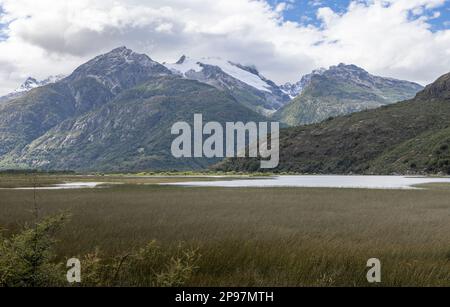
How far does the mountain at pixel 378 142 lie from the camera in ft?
398

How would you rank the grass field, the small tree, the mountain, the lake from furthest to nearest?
the mountain
the lake
the grass field
the small tree

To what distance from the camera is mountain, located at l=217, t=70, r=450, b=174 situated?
121312mm

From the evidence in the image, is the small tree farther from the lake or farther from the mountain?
the mountain

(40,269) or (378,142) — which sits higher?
(378,142)

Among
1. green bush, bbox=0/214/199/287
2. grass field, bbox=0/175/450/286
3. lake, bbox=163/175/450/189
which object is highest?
green bush, bbox=0/214/199/287

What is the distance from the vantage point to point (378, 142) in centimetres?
14825

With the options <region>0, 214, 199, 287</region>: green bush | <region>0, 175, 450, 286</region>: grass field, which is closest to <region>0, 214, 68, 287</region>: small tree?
<region>0, 214, 199, 287</region>: green bush

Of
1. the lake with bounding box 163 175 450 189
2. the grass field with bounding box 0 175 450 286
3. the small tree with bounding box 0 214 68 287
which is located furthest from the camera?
the lake with bounding box 163 175 450 189

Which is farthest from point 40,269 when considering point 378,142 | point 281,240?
point 378,142

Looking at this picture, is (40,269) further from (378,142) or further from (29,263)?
(378,142)

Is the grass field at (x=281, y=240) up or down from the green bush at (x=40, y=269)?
down

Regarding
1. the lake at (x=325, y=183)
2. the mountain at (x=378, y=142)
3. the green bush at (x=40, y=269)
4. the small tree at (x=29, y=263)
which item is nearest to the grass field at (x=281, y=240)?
the green bush at (x=40, y=269)

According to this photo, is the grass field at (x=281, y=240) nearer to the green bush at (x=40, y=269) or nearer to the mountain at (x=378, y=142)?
the green bush at (x=40, y=269)
